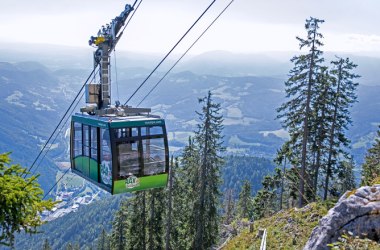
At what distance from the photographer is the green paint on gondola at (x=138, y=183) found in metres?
13.0

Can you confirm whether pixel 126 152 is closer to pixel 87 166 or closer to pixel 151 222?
pixel 87 166

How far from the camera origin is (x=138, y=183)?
13.4m

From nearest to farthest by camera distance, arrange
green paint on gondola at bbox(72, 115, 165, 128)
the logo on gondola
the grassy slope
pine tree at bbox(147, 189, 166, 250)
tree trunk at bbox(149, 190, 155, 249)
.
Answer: green paint on gondola at bbox(72, 115, 165, 128) < the logo on gondola < the grassy slope < tree trunk at bbox(149, 190, 155, 249) < pine tree at bbox(147, 189, 166, 250)

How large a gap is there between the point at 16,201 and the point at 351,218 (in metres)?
8.14

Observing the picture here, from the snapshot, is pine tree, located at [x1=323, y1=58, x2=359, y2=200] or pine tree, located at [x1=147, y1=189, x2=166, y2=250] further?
pine tree, located at [x1=147, y1=189, x2=166, y2=250]

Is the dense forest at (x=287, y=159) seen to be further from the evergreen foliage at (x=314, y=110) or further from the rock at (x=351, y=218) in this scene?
the rock at (x=351, y=218)

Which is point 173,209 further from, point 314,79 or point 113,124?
point 113,124

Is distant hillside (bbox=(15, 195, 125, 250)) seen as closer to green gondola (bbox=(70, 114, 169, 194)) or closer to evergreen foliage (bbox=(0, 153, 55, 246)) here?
green gondola (bbox=(70, 114, 169, 194))

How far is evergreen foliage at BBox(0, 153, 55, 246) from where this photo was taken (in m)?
7.60

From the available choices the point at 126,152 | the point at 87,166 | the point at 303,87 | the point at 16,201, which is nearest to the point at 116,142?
the point at 126,152

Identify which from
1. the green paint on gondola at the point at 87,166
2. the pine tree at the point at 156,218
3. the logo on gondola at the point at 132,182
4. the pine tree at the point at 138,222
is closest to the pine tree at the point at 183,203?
the pine tree at the point at 156,218

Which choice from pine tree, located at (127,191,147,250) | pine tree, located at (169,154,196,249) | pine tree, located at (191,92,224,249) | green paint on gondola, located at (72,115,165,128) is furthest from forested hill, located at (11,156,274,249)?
green paint on gondola, located at (72,115,165,128)

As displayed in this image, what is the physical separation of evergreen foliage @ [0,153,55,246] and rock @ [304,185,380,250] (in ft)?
22.6

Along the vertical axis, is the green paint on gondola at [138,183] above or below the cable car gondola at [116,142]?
below
